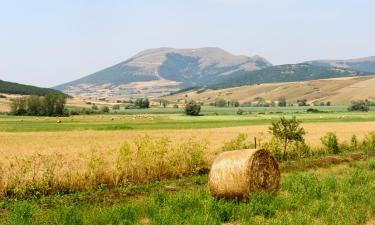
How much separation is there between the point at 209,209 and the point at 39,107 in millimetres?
122131

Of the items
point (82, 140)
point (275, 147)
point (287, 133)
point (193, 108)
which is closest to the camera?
point (275, 147)

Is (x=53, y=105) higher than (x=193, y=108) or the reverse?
higher

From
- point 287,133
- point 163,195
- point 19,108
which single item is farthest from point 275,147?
point 19,108

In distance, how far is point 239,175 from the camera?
1623 cm

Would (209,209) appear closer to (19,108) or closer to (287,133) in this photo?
(287,133)

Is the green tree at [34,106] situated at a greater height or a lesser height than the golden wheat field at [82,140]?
greater

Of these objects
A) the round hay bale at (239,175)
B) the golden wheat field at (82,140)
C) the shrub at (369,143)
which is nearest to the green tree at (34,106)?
the golden wheat field at (82,140)

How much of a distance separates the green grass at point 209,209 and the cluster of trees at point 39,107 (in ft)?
379

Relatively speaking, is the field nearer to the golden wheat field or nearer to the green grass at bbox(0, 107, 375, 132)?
the golden wheat field

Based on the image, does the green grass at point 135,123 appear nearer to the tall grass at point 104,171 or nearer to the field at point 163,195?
the tall grass at point 104,171

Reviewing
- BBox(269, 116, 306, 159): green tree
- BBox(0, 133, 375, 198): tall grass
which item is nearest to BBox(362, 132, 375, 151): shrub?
BBox(269, 116, 306, 159): green tree

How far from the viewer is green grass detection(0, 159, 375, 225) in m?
13.2

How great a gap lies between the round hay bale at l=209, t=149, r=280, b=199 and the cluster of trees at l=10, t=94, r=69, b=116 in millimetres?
116317

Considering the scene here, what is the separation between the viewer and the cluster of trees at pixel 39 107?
129 metres
